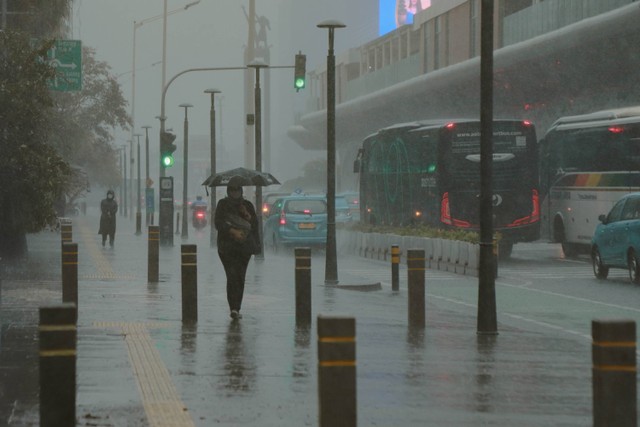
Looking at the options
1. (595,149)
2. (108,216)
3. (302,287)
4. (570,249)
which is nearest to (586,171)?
(595,149)

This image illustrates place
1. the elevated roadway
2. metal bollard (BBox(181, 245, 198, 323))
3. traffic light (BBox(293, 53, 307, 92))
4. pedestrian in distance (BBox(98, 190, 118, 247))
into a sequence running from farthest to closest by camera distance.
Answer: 1. the elevated roadway
2. pedestrian in distance (BBox(98, 190, 118, 247))
3. traffic light (BBox(293, 53, 307, 92))
4. metal bollard (BBox(181, 245, 198, 323))

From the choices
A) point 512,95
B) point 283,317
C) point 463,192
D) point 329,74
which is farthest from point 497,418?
point 512,95

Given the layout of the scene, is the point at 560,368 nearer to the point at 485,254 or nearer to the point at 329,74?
the point at 485,254

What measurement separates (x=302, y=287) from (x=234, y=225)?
123 centimetres

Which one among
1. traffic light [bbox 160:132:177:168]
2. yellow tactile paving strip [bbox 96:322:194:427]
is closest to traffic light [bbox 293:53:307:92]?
traffic light [bbox 160:132:177:168]

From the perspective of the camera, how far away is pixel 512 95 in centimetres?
6225

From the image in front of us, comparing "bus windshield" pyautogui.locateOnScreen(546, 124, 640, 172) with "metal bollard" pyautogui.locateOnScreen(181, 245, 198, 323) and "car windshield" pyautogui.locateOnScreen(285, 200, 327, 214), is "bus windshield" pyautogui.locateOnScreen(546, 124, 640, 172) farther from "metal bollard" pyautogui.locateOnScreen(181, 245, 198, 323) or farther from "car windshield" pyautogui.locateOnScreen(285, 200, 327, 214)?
"metal bollard" pyautogui.locateOnScreen(181, 245, 198, 323)

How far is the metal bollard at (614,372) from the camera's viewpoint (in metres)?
7.65

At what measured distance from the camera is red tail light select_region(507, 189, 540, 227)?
37969 millimetres

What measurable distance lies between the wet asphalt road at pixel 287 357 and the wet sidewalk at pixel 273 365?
0.02 meters

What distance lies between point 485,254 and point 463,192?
22.8 metres

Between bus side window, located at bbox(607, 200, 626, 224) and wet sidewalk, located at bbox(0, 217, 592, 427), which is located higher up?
bus side window, located at bbox(607, 200, 626, 224)

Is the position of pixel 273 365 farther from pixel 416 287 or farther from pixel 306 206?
pixel 306 206

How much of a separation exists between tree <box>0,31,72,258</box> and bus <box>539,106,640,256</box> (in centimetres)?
1519
